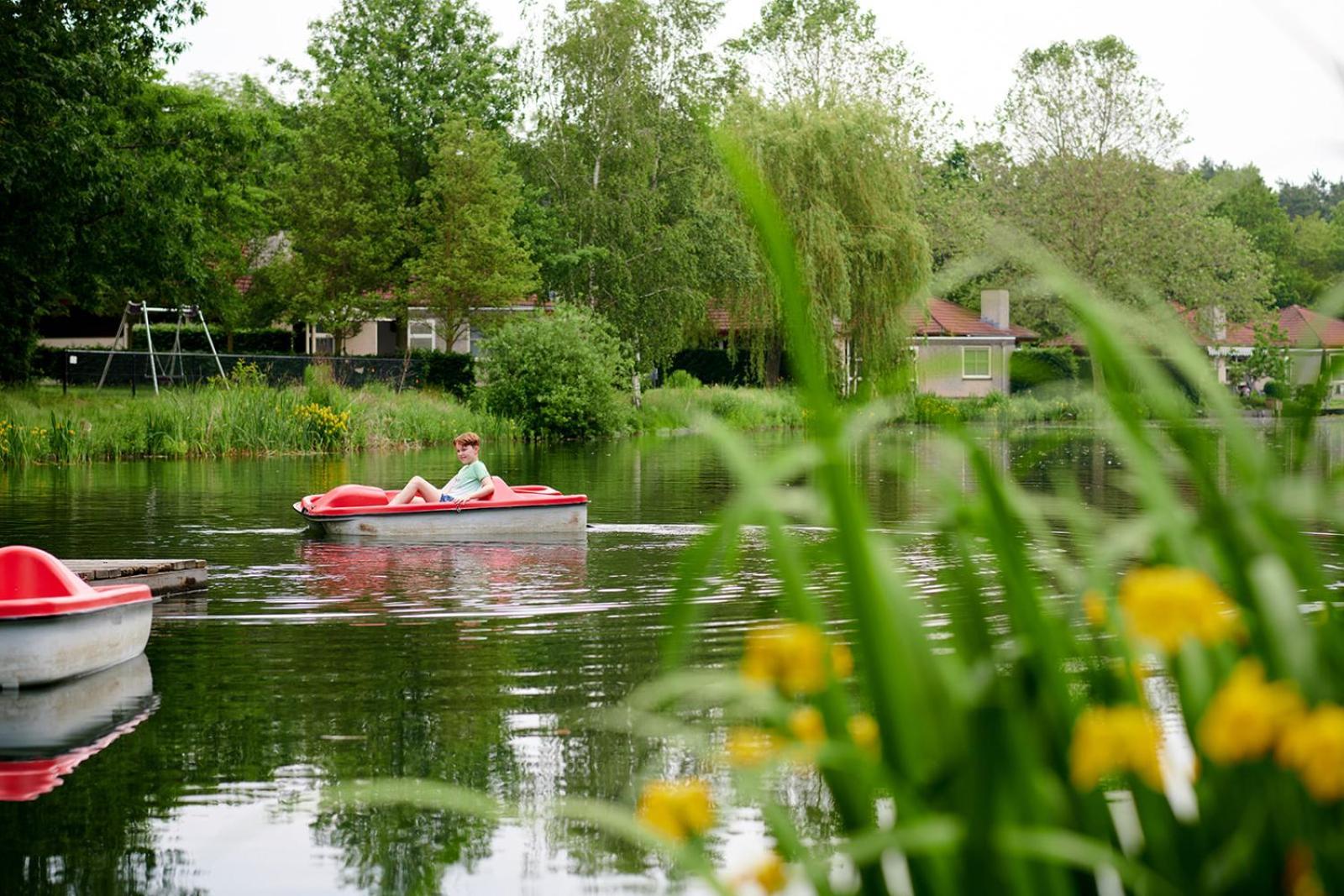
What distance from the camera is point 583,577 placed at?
13.5 meters

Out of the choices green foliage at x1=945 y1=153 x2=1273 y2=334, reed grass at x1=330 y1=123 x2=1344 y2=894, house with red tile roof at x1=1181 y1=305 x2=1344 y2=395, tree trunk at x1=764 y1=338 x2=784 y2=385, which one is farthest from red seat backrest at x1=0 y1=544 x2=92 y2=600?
green foliage at x1=945 y1=153 x2=1273 y2=334

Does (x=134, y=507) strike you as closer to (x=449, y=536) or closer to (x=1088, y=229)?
(x=449, y=536)

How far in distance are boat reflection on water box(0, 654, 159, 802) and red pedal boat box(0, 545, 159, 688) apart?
88mm

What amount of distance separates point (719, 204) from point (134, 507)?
31.1 m

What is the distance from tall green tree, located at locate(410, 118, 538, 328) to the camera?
42938mm

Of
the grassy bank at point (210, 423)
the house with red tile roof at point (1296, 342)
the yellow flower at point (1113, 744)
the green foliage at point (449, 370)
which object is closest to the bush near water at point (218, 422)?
the grassy bank at point (210, 423)

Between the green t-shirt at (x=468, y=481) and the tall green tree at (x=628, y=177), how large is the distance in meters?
28.6

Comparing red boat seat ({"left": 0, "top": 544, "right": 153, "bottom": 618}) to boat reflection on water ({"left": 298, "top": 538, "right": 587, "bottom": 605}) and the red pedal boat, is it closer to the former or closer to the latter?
the red pedal boat

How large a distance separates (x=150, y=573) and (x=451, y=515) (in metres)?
4.40

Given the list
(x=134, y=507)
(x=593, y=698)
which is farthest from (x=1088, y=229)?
(x=593, y=698)

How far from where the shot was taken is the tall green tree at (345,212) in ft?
146

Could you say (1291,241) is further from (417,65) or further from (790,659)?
(790,659)

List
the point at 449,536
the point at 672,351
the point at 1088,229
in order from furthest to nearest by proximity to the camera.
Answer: the point at 1088,229 → the point at 672,351 → the point at 449,536

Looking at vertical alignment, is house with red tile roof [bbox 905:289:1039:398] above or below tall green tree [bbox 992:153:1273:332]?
below
